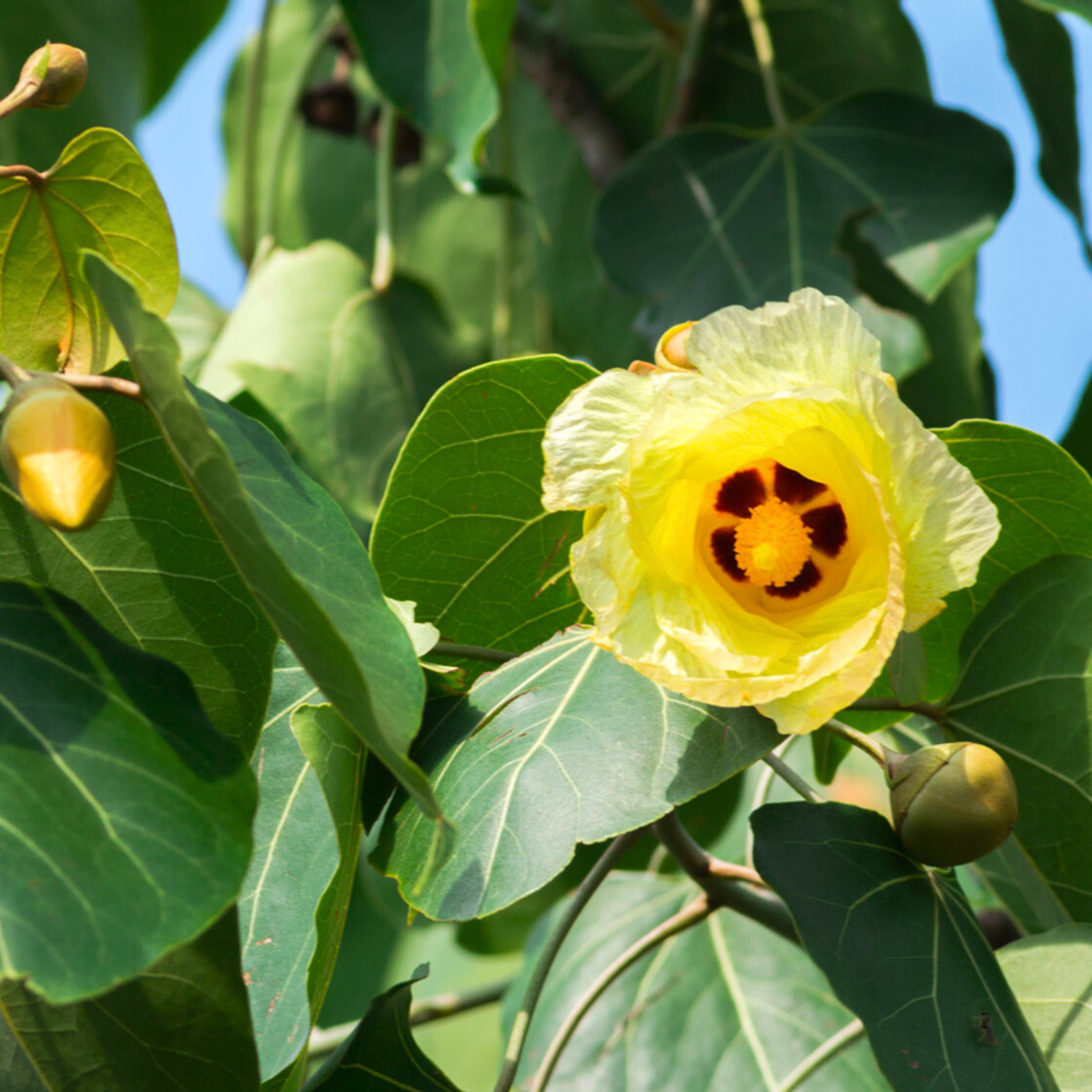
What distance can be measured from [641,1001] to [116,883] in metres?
0.68

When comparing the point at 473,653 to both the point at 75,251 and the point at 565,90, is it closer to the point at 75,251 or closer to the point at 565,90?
the point at 75,251

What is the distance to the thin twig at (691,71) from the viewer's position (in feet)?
4.38

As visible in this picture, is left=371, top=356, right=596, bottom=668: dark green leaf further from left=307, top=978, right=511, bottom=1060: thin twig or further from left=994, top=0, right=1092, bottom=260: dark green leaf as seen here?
left=994, top=0, right=1092, bottom=260: dark green leaf

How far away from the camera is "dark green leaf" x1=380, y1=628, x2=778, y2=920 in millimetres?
514

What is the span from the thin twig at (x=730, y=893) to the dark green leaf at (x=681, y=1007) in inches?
8.8

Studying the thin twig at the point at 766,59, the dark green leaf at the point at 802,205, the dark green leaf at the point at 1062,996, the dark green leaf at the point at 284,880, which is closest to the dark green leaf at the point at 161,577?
the dark green leaf at the point at 284,880

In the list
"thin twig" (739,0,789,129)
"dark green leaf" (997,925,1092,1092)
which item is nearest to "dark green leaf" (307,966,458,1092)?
"dark green leaf" (997,925,1092,1092)

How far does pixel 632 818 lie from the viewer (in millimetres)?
510

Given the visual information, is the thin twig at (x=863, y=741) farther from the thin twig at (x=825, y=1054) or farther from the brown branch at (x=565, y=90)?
the brown branch at (x=565, y=90)

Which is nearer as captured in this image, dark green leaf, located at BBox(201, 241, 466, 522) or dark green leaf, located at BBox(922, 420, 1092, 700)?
dark green leaf, located at BBox(922, 420, 1092, 700)

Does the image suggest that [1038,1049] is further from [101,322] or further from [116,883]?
[101,322]

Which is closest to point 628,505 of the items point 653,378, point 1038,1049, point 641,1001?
point 653,378

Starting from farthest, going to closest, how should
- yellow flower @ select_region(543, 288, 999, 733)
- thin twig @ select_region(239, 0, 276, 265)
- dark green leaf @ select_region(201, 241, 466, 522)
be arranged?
thin twig @ select_region(239, 0, 276, 265) → dark green leaf @ select_region(201, 241, 466, 522) → yellow flower @ select_region(543, 288, 999, 733)

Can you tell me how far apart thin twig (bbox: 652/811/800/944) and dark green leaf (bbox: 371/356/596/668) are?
5.5 inches
